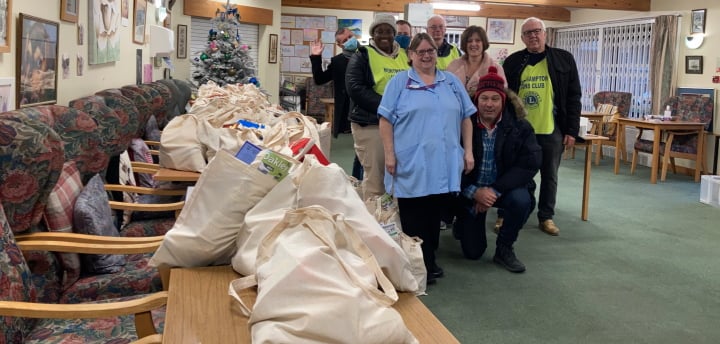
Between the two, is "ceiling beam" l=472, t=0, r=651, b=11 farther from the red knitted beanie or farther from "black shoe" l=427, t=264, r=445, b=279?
"black shoe" l=427, t=264, r=445, b=279

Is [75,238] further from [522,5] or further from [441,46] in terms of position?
[522,5]

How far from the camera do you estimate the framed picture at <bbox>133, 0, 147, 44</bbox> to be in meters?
5.46

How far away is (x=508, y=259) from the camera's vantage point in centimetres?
374

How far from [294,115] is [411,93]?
0.80 m

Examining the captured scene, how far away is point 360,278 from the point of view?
1.29 m

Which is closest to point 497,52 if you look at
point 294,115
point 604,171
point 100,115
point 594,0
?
point 594,0

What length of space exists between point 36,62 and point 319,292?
7.51ft

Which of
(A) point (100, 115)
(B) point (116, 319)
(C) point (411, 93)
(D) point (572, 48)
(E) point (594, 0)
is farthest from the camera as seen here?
(D) point (572, 48)

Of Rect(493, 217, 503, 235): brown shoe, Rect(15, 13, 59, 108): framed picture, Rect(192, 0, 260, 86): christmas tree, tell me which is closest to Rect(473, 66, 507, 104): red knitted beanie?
Rect(493, 217, 503, 235): brown shoe

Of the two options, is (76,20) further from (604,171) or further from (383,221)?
(604,171)

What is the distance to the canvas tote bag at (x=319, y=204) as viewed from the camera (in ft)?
4.87

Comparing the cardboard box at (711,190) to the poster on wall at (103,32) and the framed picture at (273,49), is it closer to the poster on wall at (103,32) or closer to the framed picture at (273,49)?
the poster on wall at (103,32)

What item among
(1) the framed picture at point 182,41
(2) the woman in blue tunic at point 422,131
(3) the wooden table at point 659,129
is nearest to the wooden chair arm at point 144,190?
(2) the woman in blue tunic at point 422,131

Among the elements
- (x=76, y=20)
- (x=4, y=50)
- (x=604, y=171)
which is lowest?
(x=604, y=171)
